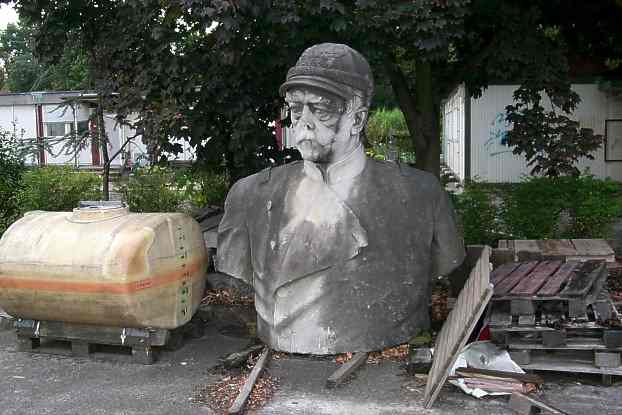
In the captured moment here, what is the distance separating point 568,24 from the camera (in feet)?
28.0

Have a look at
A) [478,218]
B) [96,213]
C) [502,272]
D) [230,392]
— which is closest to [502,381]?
[502,272]

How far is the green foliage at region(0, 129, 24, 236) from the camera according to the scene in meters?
10.7

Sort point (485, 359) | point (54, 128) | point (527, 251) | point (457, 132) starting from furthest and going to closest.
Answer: point (54, 128) → point (457, 132) → point (527, 251) → point (485, 359)

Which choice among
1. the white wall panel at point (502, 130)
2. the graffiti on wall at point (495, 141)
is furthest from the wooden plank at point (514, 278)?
the graffiti on wall at point (495, 141)

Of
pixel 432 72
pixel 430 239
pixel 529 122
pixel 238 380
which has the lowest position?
pixel 238 380

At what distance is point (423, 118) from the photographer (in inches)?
348

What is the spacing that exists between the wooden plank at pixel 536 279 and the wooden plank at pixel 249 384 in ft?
6.67

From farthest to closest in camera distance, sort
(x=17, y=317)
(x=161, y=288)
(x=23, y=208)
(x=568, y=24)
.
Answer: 1. (x=23, y=208)
2. (x=568, y=24)
3. (x=17, y=317)
4. (x=161, y=288)

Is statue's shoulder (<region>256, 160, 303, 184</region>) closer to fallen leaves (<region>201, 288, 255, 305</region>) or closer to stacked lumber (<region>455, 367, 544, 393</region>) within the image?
fallen leaves (<region>201, 288, 255, 305</region>)

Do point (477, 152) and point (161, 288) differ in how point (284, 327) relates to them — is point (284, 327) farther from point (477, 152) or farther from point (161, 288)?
point (477, 152)

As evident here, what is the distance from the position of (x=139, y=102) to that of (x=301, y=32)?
1703mm

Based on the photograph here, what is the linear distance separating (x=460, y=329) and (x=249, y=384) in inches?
62.4

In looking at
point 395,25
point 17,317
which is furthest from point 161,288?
point 395,25

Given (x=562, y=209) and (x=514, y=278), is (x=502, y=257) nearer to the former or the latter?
(x=514, y=278)
